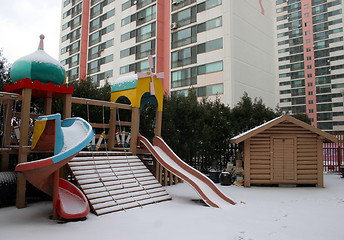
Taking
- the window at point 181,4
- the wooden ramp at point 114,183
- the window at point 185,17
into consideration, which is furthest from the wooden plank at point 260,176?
the window at point 181,4

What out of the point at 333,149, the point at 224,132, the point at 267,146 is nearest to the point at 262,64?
the point at 333,149

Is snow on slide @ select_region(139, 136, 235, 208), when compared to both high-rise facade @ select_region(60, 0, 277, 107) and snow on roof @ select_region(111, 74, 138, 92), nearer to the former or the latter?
snow on roof @ select_region(111, 74, 138, 92)

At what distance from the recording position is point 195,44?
2797 cm

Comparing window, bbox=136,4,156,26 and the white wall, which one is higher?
window, bbox=136,4,156,26

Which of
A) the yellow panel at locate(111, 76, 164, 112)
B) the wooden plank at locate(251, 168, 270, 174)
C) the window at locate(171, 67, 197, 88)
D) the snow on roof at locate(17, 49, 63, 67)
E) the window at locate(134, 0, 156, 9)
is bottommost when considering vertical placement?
the wooden plank at locate(251, 168, 270, 174)

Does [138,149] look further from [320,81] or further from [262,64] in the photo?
[320,81]

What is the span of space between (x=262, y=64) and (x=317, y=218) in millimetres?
24900

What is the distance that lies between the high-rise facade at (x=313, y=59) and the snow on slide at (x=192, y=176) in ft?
178

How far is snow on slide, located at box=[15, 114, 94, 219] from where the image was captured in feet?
18.5

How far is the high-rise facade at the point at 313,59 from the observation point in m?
56.1

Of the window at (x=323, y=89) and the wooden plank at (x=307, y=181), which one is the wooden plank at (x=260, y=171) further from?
the window at (x=323, y=89)

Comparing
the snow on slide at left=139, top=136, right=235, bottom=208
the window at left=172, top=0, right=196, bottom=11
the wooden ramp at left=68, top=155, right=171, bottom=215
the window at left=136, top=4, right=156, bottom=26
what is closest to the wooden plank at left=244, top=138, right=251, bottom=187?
the snow on slide at left=139, top=136, right=235, bottom=208

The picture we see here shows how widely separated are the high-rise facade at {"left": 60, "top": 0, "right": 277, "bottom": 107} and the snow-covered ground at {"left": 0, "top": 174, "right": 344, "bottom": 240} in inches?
534

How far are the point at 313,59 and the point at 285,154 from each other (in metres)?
56.1
